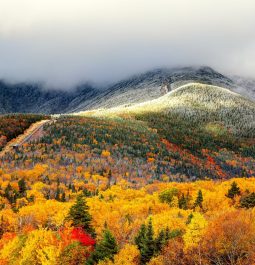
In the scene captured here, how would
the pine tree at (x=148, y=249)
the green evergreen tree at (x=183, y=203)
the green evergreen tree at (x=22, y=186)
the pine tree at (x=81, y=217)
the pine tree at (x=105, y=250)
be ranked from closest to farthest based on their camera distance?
1. the pine tree at (x=148, y=249)
2. the pine tree at (x=105, y=250)
3. the pine tree at (x=81, y=217)
4. the green evergreen tree at (x=183, y=203)
5. the green evergreen tree at (x=22, y=186)

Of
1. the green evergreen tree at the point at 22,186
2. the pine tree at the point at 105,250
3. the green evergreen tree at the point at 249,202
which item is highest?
the pine tree at the point at 105,250

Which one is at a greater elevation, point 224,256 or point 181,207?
point 224,256

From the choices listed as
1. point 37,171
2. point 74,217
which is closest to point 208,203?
point 74,217

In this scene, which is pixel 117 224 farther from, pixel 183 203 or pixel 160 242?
pixel 183 203

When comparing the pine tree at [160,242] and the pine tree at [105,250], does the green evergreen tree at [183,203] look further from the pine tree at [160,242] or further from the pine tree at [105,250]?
the pine tree at [105,250]

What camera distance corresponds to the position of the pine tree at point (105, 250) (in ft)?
252

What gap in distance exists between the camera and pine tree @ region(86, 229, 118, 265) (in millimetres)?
76688

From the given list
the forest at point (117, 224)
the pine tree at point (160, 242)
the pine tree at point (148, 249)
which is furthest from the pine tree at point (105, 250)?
the pine tree at point (160, 242)

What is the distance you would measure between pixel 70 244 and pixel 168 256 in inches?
952

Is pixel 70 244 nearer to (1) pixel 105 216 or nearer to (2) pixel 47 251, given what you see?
(2) pixel 47 251

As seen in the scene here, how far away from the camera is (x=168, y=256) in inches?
2795

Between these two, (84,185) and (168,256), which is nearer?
(168,256)

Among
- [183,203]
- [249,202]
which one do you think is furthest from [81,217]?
[249,202]

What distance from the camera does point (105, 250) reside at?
7731cm
